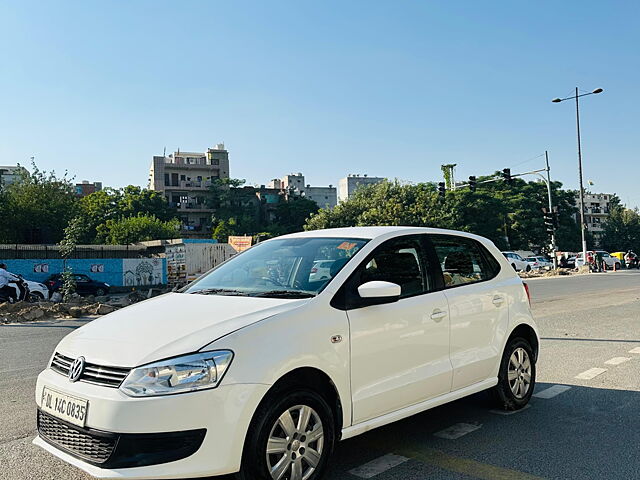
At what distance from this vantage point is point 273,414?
3246 millimetres

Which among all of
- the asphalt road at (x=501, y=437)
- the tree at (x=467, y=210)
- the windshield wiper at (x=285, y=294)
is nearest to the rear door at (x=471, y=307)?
the asphalt road at (x=501, y=437)

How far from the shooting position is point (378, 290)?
3.81 m

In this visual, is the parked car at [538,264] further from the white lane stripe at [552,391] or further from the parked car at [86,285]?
the white lane stripe at [552,391]

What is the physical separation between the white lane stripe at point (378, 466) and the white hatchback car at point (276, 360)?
0.29 meters

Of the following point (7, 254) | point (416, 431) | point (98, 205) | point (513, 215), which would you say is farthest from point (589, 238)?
point (416, 431)

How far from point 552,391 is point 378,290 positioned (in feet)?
10.3

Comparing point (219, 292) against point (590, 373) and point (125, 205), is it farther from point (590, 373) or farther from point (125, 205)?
point (125, 205)

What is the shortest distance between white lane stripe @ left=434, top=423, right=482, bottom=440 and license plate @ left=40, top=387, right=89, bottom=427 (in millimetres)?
2696

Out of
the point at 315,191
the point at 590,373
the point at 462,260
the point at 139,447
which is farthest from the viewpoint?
the point at 315,191

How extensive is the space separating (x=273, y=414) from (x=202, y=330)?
0.60 m

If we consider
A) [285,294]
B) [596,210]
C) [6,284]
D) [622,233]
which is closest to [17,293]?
[6,284]

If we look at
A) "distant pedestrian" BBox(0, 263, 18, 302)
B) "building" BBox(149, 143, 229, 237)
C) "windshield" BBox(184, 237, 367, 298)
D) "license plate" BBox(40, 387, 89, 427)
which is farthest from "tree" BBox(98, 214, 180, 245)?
"license plate" BBox(40, 387, 89, 427)

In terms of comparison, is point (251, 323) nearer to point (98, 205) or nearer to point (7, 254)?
point (7, 254)

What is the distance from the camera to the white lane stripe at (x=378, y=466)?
3.83 m
